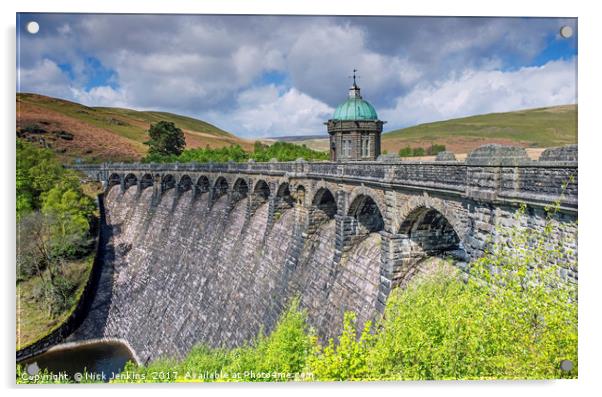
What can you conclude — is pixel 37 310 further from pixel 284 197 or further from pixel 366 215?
pixel 366 215

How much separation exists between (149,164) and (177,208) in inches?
327

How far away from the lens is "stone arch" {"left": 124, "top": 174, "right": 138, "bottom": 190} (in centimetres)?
5428

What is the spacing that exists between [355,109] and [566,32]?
26.6 metres

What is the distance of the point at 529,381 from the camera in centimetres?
1145

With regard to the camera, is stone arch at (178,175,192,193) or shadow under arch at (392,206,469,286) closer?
shadow under arch at (392,206,469,286)

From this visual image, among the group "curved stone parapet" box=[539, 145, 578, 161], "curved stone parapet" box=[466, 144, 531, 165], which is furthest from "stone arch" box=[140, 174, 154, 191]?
"curved stone parapet" box=[539, 145, 578, 161]

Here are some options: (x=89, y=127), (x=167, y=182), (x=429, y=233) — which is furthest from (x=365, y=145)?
(x=429, y=233)

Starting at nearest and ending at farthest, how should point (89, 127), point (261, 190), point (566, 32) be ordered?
point (566, 32) < point (89, 127) < point (261, 190)

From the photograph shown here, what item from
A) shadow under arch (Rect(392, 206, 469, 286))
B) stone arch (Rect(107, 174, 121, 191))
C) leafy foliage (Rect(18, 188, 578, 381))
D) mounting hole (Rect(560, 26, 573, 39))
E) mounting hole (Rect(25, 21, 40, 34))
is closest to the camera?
leafy foliage (Rect(18, 188, 578, 381))

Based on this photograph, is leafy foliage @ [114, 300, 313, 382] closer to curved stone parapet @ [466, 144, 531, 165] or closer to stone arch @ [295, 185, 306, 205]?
stone arch @ [295, 185, 306, 205]

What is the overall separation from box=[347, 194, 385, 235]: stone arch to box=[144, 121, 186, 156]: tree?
15.1 metres

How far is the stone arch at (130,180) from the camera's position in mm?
54281

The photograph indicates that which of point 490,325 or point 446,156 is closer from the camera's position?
point 490,325

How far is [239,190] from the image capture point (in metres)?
37.0
